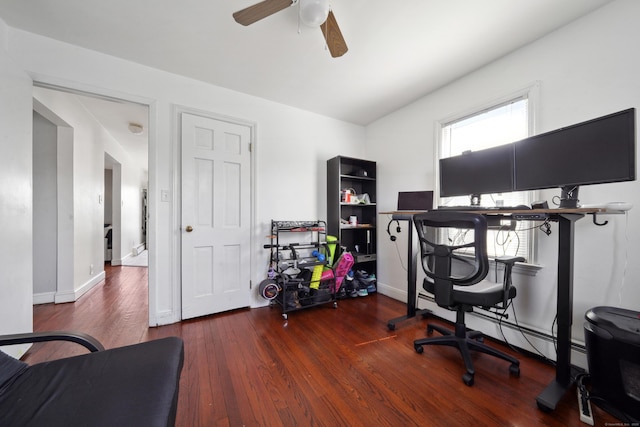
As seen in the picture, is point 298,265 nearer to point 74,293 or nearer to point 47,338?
point 47,338

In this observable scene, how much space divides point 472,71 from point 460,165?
3.21ft

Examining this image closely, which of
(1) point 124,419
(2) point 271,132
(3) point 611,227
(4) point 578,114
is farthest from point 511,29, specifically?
(1) point 124,419

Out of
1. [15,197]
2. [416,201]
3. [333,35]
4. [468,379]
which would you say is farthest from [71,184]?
[468,379]

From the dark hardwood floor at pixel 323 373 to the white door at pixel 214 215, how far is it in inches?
11.7

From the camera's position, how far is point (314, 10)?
138cm

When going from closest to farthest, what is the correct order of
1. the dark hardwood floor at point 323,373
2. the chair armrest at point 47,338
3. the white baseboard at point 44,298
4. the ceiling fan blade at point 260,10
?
the chair armrest at point 47,338 → the dark hardwood floor at point 323,373 → the ceiling fan blade at point 260,10 → the white baseboard at point 44,298

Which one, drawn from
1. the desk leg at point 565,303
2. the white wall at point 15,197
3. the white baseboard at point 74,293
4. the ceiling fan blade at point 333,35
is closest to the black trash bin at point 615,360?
the desk leg at point 565,303

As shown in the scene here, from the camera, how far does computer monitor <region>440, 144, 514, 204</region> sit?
1.79 m

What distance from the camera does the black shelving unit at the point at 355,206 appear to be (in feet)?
10.0

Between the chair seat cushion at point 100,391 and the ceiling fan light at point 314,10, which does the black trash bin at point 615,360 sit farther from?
the ceiling fan light at point 314,10

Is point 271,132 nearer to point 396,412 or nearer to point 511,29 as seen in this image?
point 511,29

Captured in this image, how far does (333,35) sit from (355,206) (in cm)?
223

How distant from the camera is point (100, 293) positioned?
3.15 metres

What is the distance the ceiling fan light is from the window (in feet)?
5.69
